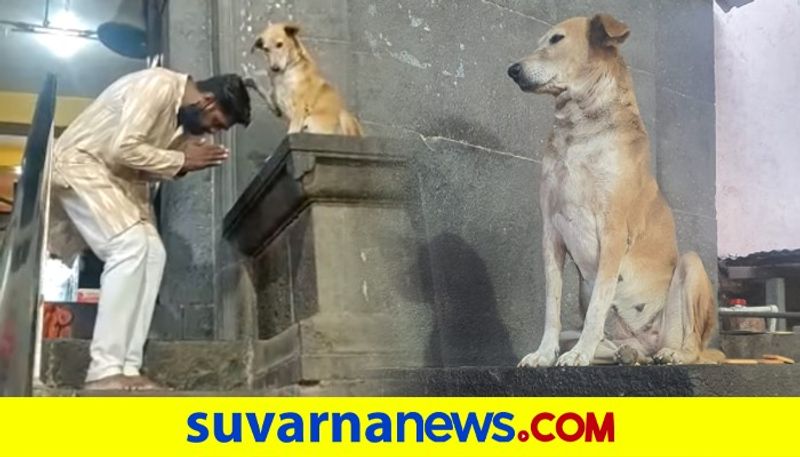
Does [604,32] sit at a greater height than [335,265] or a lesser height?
greater

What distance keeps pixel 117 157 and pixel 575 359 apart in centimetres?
88

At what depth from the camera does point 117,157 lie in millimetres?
1631

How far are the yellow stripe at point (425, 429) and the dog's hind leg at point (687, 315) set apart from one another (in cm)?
7

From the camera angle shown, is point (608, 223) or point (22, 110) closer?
point (608, 223)

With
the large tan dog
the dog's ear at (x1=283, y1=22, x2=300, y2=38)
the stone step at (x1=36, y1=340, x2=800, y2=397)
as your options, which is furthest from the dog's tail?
the stone step at (x1=36, y1=340, x2=800, y2=397)

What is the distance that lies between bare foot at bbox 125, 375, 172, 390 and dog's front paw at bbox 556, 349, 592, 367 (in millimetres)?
674

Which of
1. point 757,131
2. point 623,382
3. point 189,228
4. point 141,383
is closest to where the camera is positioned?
point 623,382

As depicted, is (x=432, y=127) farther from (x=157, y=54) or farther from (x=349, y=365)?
(x=157, y=54)

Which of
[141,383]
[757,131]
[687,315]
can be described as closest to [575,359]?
[687,315]

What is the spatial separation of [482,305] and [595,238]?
0.28m

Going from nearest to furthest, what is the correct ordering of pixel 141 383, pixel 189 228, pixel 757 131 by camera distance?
pixel 141 383
pixel 757 131
pixel 189 228

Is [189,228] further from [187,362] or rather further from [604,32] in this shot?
[604,32]

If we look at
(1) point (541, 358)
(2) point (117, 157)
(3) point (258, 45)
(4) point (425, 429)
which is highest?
(3) point (258, 45)

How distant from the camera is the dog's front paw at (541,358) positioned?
1450 mm
